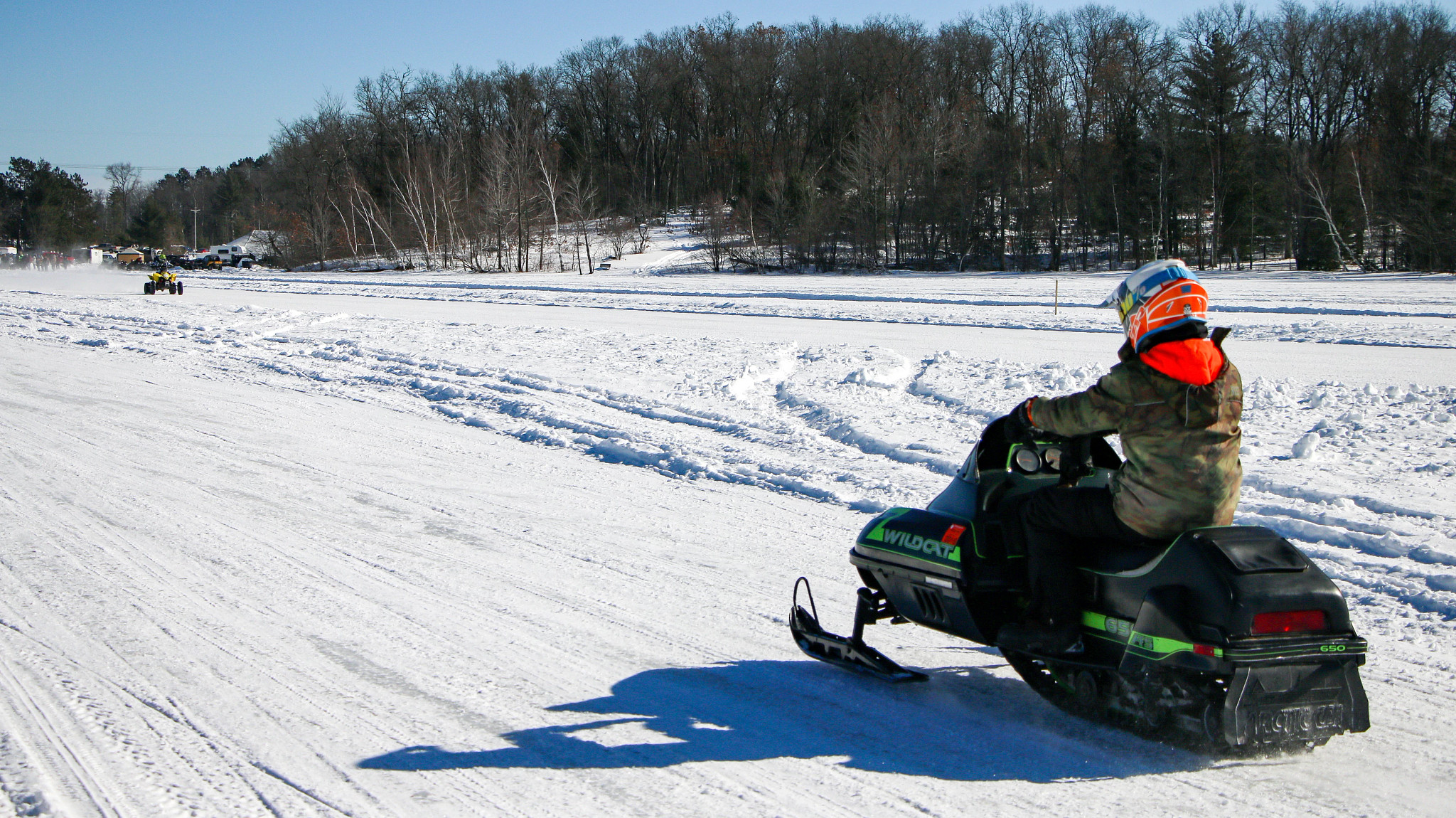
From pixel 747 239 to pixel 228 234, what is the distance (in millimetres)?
95684

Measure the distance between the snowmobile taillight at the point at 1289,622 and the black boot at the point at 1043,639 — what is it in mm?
659

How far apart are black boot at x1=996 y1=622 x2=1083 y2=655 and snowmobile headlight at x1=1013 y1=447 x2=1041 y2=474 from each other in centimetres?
58

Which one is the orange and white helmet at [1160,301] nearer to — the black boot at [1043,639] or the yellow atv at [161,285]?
the black boot at [1043,639]

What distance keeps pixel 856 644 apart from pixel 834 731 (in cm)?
55

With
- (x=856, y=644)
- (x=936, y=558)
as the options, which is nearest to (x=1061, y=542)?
(x=936, y=558)

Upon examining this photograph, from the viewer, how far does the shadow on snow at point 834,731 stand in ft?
11.6

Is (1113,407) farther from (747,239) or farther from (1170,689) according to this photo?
(747,239)

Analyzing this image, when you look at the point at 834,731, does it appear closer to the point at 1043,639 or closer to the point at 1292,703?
the point at 1043,639

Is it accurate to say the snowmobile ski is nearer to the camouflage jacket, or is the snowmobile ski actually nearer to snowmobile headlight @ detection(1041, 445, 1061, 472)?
snowmobile headlight @ detection(1041, 445, 1061, 472)

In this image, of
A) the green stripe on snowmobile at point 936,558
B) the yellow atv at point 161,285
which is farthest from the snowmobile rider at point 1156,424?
the yellow atv at point 161,285

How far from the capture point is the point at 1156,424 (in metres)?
3.30

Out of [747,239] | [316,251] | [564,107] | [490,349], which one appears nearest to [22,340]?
[490,349]

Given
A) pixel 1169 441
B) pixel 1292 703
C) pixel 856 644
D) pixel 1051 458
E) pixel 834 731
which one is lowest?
pixel 834 731

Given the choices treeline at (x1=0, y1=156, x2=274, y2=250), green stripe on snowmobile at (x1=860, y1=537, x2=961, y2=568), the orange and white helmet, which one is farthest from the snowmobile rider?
treeline at (x1=0, y1=156, x2=274, y2=250)
